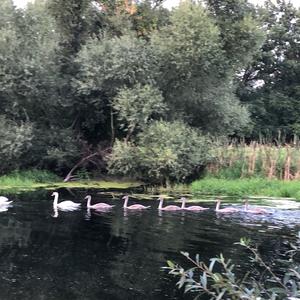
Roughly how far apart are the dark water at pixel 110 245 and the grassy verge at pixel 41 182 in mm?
5728

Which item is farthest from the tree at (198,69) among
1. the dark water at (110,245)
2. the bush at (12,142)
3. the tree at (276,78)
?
the tree at (276,78)

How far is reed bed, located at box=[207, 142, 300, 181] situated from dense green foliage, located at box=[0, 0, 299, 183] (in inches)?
34.5

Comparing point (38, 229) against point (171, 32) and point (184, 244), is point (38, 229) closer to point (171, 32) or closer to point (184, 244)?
point (184, 244)

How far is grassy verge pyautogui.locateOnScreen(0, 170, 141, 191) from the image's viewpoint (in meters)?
28.0

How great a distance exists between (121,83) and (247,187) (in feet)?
30.5

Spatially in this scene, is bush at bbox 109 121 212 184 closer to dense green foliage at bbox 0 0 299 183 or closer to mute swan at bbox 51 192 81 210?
dense green foliage at bbox 0 0 299 183

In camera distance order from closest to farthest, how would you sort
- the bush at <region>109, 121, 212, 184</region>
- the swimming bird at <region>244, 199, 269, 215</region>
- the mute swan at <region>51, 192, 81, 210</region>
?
the swimming bird at <region>244, 199, 269, 215</region>
the mute swan at <region>51, 192, 81, 210</region>
the bush at <region>109, 121, 212, 184</region>

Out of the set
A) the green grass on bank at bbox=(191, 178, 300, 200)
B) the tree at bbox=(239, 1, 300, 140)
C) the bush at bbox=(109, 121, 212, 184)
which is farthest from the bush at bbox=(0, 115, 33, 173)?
the tree at bbox=(239, 1, 300, 140)

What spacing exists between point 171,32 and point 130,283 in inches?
899

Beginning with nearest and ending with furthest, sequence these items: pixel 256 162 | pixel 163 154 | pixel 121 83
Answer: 1. pixel 163 154
2. pixel 256 162
3. pixel 121 83

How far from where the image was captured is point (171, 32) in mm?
31656

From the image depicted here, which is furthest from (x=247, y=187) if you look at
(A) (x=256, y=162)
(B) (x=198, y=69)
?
(B) (x=198, y=69)

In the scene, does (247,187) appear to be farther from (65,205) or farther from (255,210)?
(65,205)

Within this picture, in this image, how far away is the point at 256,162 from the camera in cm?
2903
